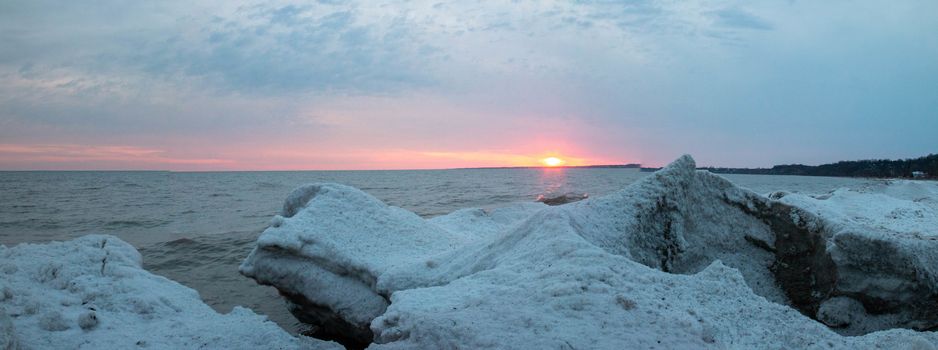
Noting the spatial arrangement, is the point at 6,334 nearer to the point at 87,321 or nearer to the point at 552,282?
the point at 87,321

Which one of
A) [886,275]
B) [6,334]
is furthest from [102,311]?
[886,275]

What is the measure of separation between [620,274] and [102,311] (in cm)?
424

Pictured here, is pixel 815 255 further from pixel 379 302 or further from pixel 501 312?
pixel 379 302

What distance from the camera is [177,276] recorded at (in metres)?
9.05

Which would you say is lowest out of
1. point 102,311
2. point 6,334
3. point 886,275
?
point 102,311

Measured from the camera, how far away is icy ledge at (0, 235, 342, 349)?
3.74 metres

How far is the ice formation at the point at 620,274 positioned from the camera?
9.40 ft

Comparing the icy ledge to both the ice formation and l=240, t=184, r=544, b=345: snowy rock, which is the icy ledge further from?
the ice formation

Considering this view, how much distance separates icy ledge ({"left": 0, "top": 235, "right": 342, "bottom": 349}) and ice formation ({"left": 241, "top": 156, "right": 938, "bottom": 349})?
1034mm

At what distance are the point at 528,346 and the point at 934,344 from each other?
2200 millimetres

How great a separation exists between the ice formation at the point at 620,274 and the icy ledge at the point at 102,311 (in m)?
1.03

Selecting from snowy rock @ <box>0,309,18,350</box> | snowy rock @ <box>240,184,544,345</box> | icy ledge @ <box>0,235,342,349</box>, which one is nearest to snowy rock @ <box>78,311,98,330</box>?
icy ledge @ <box>0,235,342,349</box>

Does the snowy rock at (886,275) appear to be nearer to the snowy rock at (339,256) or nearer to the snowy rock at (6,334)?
the snowy rock at (339,256)

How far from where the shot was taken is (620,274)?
3.38m
